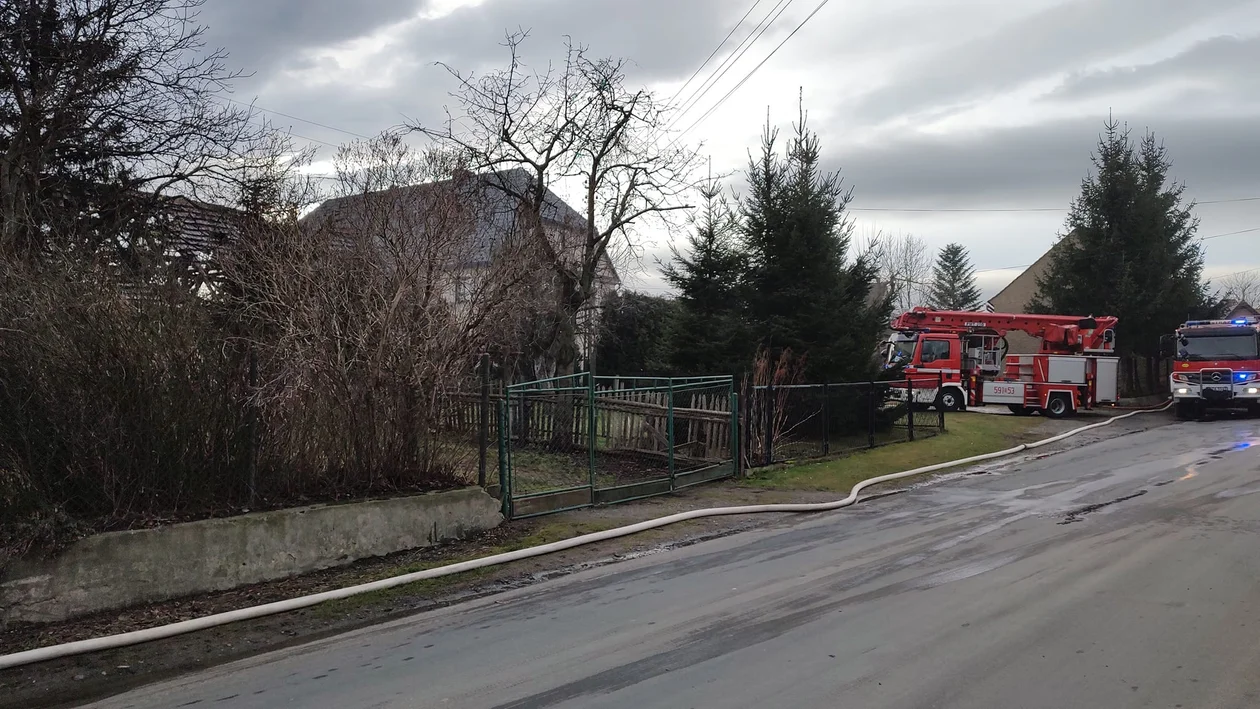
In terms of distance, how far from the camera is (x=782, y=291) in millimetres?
19078

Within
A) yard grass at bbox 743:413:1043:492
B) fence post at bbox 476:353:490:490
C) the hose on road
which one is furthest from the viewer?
yard grass at bbox 743:413:1043:492

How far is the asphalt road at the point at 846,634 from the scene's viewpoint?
5.01m

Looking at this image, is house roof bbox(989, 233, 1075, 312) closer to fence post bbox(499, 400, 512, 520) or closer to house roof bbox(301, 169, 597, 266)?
house roof bbox(301, 169, 597, 266)

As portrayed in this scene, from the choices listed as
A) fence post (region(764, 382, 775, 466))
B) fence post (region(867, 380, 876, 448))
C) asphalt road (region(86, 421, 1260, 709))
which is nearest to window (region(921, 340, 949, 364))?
fence post (region(867, 380, 876, 448))

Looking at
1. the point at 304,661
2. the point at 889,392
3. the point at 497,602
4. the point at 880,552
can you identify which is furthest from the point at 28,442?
the point at 889,392

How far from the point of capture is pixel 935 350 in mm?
27688

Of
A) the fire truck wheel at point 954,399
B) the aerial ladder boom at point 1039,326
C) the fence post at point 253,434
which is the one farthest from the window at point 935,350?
the fence post at point 253,434

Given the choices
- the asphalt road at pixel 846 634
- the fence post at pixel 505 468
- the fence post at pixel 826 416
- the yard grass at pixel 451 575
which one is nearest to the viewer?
the asphalt road at pixel 846 634

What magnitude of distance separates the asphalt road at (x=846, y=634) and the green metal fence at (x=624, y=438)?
2932 millimetres

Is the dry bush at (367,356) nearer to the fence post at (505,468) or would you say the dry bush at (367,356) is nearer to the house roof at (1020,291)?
the fence post at (505,468)

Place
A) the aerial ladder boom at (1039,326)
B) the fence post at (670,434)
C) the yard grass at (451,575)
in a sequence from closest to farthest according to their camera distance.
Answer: the yard grass at (451,575) → the fence post at (670,434) → the aerial ladder boom at (1039,326)

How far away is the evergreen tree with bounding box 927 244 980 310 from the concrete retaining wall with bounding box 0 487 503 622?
7100 centimetres

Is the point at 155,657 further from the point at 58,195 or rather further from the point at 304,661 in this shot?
the point at 58,195

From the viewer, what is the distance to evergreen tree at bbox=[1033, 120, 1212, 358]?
33906 mm
